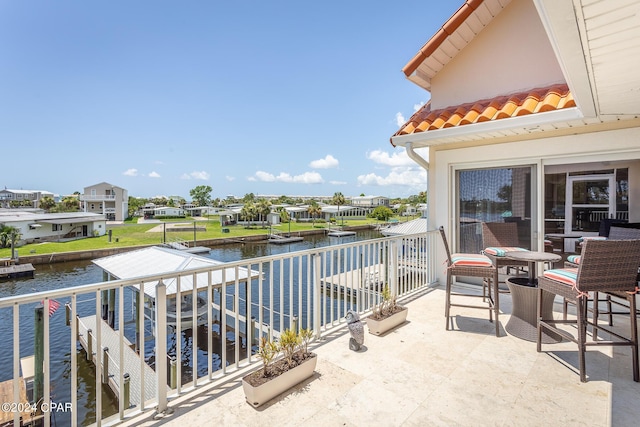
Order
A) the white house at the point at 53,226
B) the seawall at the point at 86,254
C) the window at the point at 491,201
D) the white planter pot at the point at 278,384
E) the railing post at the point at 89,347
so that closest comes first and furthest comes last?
1. the white planter pot at the point at 278,384
2. the window at the point at 491,201
3. the railing post at the point at 89,347
4. the seawall at the point at 86,254
5. the white house at the point at 53,226

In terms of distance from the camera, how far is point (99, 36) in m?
14.6

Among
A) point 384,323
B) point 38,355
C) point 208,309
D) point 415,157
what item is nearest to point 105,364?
point 38,355

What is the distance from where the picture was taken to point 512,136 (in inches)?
165

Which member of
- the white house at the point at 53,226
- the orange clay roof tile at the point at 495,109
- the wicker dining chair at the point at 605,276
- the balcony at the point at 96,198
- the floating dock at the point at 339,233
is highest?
the balcony at the point at 96,198

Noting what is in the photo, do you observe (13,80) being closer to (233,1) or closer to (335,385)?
(233,1)

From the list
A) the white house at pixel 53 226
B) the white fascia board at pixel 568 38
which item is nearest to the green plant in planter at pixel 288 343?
the white fascia board at pixel 568 38

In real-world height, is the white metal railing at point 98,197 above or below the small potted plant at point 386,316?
above

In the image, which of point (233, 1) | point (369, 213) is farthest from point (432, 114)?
point (369, 213)

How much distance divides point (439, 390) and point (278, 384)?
1178 mm

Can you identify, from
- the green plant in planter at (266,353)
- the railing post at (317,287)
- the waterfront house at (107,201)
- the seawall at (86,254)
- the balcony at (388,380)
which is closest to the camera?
the balcony at (388,380)

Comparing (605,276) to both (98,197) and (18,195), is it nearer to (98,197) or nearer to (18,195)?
(98,197)

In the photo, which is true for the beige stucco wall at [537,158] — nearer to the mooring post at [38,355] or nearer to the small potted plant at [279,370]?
the small potted plant at [279,370]

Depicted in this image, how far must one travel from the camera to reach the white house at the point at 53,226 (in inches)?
1061

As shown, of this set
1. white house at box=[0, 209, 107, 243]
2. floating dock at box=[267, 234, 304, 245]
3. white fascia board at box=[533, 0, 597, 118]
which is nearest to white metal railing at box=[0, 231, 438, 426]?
white fascia board at box=[533, 0, 597, 118]
